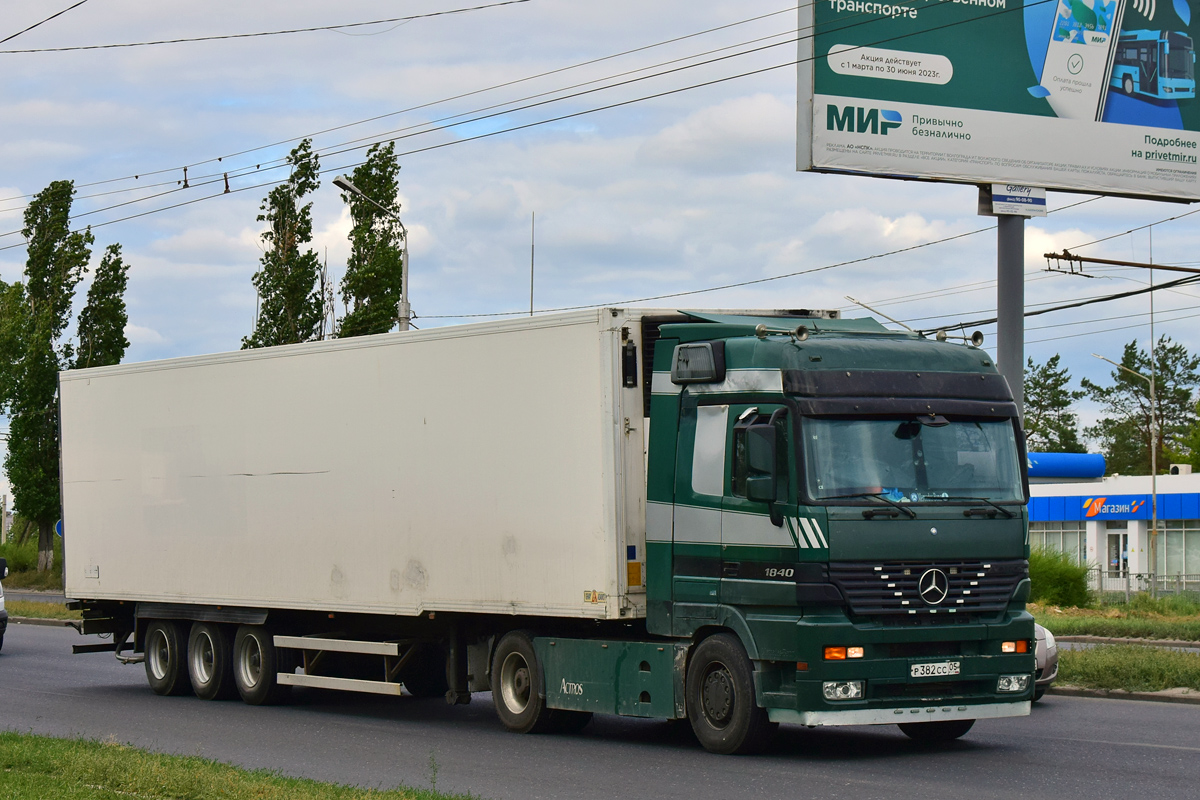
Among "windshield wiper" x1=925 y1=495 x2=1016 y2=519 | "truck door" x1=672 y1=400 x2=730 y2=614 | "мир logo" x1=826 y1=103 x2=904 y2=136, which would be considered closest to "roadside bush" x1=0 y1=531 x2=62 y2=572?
"мир logo" x1=826 y1=103 x2=904 y2=136

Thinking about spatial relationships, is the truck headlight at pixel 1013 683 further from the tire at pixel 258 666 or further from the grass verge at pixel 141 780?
the tire at pixel 258 666

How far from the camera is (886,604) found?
11.2 meters

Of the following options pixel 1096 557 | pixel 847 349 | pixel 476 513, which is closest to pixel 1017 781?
pixel 847 349

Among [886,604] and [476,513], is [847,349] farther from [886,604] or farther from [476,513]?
[476,513]

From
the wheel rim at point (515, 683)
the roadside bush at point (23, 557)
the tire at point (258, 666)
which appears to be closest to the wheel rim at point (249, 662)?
the tire at point (258, 666)

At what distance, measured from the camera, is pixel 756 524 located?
1153 centimetres

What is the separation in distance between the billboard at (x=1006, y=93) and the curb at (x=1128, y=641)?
7.31 meters

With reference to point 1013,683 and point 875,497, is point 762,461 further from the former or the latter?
point 1013,683

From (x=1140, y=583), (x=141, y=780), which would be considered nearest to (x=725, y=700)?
(x=141, y=780)

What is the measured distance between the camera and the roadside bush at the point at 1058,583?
38188 millimetres

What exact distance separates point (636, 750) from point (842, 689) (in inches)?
86.2

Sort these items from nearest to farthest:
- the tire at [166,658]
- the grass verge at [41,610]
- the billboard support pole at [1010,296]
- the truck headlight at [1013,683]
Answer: the truck headlight at [1013,683] < the tire at [166,658] < the billboard support pole at [1010,296] < the grass verge at [41,610]

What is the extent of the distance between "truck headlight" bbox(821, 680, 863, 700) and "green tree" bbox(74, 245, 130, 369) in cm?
4579

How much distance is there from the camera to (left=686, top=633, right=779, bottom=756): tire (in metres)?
11.5
